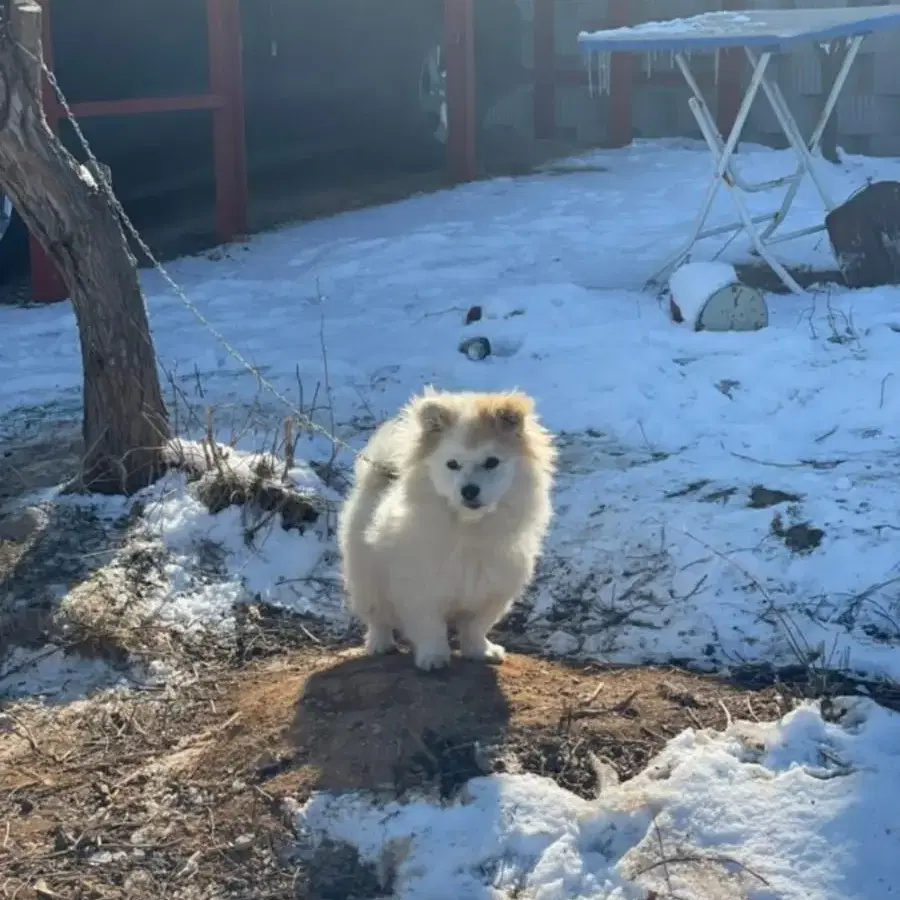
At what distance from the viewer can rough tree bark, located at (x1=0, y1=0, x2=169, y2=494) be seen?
4934 millimetres

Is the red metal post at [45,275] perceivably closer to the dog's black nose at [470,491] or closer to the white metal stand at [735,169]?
the white metal stand at [735,169]

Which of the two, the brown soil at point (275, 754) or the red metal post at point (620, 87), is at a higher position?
the red metal post at point (620, 87)

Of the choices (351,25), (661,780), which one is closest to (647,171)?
(351,25)

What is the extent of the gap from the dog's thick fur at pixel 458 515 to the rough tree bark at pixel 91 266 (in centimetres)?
161

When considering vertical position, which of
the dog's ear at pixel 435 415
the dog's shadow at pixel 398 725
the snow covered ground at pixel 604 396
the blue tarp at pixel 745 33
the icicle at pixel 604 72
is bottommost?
the dog's shadow at pixel 398 725

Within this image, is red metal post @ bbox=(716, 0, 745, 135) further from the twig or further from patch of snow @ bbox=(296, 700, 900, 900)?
the twig

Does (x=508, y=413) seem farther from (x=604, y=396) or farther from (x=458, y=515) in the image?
(x=604, y=396)

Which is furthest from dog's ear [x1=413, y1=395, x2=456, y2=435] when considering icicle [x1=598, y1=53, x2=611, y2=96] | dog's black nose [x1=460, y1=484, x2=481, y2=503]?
icicle [x1=598, y1=53, x2=611, y2=96]

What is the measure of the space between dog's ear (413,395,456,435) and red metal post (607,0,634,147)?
10388mm

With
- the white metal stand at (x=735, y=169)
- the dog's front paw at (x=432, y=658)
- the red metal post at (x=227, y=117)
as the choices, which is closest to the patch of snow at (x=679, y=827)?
the dog's front paw at (x=432, y=658)

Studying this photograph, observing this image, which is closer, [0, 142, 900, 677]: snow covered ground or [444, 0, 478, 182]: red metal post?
[0, 142, 900, 677]: snow covered ground

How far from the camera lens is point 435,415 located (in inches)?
145

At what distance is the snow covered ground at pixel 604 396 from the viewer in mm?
4398

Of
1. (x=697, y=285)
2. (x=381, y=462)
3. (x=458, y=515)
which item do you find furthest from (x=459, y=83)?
(x=458, y=515)
